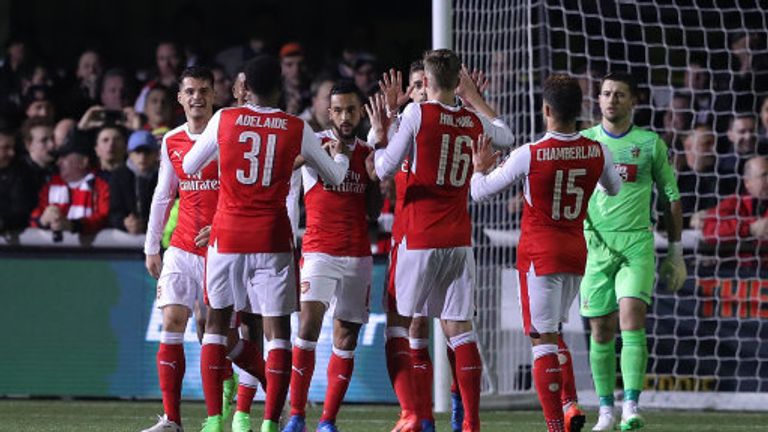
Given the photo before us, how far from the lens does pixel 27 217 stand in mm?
12906

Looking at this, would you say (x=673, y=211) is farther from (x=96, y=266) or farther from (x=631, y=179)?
(x=96, y=266)

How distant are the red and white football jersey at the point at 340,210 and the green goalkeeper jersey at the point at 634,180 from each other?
6.21ft

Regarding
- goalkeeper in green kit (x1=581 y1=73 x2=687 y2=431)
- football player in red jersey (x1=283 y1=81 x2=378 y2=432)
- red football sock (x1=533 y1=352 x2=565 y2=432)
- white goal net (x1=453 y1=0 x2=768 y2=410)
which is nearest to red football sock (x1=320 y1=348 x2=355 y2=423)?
football player in red jersey (x1=283 y1=81 x2=378 y2=432)

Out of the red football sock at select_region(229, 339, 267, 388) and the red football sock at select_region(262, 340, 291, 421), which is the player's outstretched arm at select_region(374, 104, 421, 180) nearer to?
the red football sock at select_region(262, 340, 291, 421)

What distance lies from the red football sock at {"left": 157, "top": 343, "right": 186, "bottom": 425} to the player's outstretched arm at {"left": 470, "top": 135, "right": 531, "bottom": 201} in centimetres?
189

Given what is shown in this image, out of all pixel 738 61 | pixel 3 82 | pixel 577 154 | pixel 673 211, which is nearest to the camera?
pixel 577 154

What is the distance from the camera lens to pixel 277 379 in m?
8.47

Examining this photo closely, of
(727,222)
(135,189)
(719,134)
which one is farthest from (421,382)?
(719,134)

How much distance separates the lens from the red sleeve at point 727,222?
1236 cm

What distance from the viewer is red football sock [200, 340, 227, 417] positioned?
855 cm

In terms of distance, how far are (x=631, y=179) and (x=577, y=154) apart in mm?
1909

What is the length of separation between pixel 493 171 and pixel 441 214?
389 millimetres

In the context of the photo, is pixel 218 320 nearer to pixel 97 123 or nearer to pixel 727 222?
pixel 727 222

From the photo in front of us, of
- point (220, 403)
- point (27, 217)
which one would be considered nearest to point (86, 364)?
point (27, 217)
